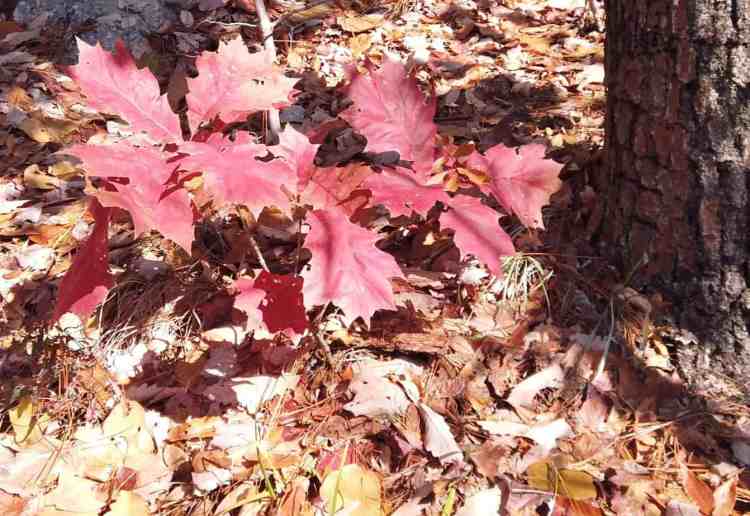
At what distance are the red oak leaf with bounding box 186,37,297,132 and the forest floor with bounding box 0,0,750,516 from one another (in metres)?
0.18

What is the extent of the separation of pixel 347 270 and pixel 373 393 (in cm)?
46

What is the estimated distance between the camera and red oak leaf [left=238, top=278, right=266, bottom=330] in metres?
1.38

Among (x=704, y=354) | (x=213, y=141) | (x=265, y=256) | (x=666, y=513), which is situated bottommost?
(x=666, y=513)

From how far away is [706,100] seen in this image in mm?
1424

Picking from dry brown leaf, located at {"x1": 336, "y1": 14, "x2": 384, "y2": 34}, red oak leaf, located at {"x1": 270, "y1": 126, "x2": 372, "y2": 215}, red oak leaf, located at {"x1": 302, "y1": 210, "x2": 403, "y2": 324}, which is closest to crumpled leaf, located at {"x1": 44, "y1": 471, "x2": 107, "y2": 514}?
red oak leaf, located at {"x1": 302, "y1": 210, "x2": 403, "y2": 324}

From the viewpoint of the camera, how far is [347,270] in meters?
1.24

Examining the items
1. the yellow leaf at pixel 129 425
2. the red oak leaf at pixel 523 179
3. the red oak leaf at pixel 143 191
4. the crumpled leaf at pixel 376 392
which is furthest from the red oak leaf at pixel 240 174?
the yellow leaf at pixel 129 425

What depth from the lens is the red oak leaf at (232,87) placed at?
4.49ft

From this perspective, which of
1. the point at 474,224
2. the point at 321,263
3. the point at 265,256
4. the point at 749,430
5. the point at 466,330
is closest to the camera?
the point at 321,263

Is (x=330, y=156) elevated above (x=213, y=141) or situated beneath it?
situated beneath

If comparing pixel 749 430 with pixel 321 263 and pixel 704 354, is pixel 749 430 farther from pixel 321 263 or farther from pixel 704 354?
pixel 321 263

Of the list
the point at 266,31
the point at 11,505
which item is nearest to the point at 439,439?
the point at 11,505

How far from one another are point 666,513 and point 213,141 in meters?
1.22

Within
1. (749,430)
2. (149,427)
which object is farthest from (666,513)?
(149,427)
